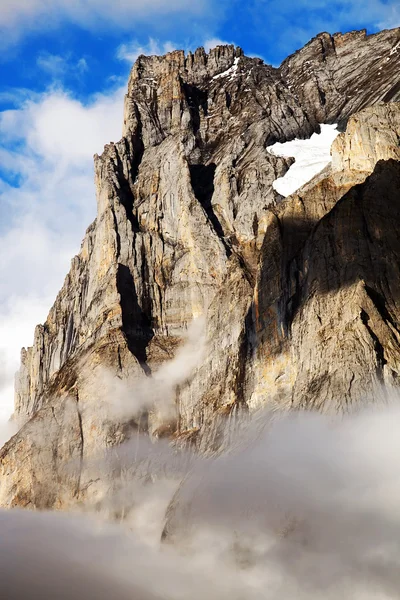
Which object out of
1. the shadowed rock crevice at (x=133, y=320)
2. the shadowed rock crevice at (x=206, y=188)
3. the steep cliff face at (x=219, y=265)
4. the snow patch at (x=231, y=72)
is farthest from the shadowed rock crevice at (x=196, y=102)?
the shadowed rock crevice at (x=133, y=320)

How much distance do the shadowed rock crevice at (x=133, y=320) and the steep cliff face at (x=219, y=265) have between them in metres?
0.22

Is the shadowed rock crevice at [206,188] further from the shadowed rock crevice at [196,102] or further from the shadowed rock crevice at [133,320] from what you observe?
the shadowed rock crevice at [196,102]

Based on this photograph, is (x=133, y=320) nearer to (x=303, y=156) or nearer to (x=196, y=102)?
(x=303, y=156)

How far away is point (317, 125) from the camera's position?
14850cm

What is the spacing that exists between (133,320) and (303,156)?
3858 centimetres

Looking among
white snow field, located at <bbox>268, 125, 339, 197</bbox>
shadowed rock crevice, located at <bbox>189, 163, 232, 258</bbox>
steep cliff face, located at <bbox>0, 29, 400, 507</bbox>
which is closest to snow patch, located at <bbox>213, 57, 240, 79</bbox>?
steep cliff face, located at <bbox>0, 29, 400, 507</bbox>

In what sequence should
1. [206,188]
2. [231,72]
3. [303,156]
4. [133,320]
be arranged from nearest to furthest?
[133,320]
[206,188]
[303,156]
[231,72]

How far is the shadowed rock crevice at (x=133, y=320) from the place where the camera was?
4318 inches

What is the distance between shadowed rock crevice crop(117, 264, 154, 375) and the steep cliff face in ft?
0.72

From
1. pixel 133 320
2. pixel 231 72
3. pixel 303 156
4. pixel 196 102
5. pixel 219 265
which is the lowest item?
pixel 133 320

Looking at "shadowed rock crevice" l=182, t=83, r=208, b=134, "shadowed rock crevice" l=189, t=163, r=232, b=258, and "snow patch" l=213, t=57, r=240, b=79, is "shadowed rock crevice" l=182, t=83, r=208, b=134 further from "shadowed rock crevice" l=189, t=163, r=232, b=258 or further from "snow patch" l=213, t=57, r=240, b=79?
"shadowed rock crevice" l=189, t=163, r=232, b=258

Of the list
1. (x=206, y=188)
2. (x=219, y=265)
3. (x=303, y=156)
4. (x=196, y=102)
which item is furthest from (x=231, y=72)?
(x=219, y=265)

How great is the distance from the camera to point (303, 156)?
433 ft

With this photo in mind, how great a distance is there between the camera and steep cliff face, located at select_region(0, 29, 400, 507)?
3396 inches
